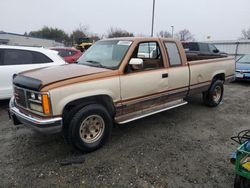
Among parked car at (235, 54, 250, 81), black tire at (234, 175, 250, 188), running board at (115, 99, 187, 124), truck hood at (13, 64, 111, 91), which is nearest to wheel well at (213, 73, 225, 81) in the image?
running board at (115, 99, 187, 124)

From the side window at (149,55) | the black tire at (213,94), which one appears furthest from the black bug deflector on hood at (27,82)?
the black tire at (213,94)

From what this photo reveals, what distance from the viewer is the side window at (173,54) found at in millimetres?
4590

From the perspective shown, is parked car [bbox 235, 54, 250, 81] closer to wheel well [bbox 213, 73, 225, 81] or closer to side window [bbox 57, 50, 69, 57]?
wheel well [bbox 213, 73, 225, 81]

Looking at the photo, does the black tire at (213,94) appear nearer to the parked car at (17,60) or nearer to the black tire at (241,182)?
the black tire at (241,182)

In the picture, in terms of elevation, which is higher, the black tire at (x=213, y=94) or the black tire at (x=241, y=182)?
the black tire at (x=213, y=94)

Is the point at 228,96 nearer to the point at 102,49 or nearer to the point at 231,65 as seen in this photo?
the point at 231,65

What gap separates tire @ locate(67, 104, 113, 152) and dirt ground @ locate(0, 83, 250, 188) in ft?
0.60

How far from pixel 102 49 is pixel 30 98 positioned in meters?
1.85

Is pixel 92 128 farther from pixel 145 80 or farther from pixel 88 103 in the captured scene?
pixel 145 80

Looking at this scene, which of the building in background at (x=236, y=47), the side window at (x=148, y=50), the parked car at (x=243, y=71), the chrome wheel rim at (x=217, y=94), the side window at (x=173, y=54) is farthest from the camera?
the building in background at (x=236, y=47)

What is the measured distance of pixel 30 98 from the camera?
3.18 meters

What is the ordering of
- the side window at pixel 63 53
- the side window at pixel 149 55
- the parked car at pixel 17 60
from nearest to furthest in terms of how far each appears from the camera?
the side window at pixel 149 55 → the parked car at pixel 17 60 → the side window at pixel 63 53

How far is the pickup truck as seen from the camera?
3.05 meters

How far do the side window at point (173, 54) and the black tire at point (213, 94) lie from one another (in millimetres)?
1725
